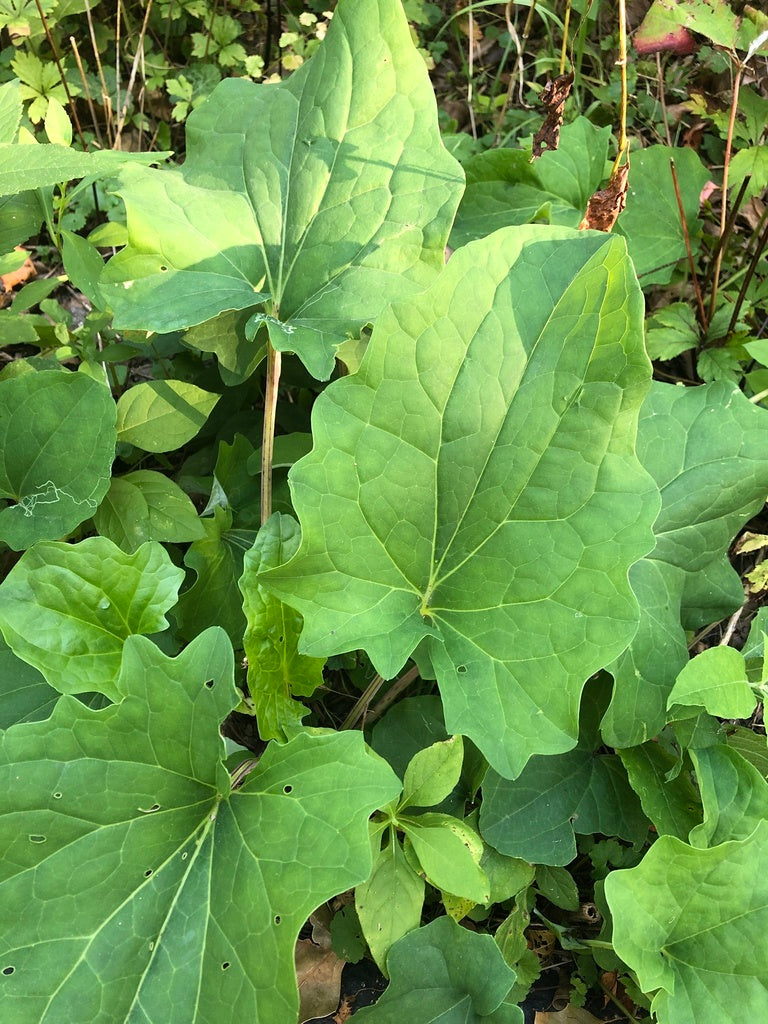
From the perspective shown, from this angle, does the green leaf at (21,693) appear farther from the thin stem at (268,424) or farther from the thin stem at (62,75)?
the thin stem at (62,75)

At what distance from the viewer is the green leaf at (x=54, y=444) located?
1962mm

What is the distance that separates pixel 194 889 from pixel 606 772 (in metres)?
1.05

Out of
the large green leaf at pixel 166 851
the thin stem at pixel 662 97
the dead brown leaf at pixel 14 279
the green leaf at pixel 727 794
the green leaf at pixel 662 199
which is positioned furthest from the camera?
the thin stem at pixel 662 97

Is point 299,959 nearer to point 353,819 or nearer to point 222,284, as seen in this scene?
point 353,819

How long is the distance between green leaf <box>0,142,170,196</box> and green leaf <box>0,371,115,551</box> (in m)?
0.50

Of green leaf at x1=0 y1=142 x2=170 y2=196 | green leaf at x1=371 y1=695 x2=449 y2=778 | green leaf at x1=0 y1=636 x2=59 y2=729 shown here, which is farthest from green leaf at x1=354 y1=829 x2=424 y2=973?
green leaf at x1=0 y1=142 x2=170 y2=196

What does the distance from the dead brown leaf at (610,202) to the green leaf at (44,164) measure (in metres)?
0.99

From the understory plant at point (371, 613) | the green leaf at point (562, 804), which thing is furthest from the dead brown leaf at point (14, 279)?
the green leaf at point (562, 804)

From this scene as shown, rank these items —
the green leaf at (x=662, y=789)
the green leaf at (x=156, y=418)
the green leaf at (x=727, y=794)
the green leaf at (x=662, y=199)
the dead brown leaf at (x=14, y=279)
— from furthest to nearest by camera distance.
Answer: the dead brown leaf at (x=14, y=279)
the green leaf at (x=662, y=199)
the green leaf at (x=156, y=418)
the green leaf at (x=662, y=789)
the green leaf at (x=727, y=794)

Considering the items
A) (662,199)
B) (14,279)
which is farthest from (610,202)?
(14,279)

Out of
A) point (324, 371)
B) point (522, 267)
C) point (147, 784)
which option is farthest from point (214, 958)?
point (522, 267)

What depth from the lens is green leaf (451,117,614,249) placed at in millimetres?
2598

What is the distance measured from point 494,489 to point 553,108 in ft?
3.40

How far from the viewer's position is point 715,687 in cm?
170
